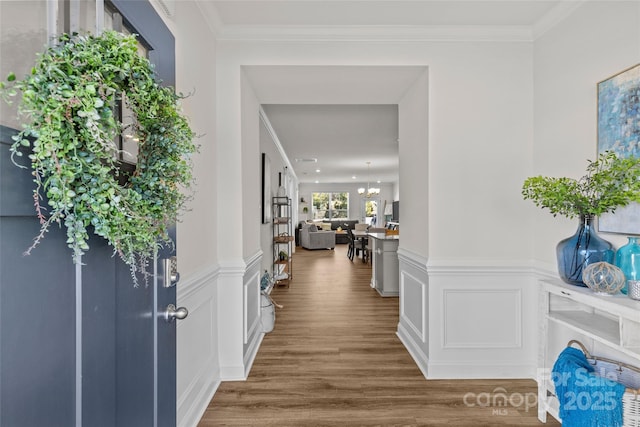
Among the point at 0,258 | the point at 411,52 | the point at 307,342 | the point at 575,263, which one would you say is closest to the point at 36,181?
the point at 0,258

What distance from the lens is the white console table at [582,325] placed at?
148 centimetres

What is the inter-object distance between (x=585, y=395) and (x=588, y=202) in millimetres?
970

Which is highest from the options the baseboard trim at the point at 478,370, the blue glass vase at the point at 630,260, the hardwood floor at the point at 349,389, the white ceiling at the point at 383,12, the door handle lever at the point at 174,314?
the white ceiling at the point at 383,12

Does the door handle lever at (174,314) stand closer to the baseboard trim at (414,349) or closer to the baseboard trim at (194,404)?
the baseboard trim at (194,404)

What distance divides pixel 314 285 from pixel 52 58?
5176 millimetres

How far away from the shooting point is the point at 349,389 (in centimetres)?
236

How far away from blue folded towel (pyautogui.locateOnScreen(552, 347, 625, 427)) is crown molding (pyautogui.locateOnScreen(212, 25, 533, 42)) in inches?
88.8

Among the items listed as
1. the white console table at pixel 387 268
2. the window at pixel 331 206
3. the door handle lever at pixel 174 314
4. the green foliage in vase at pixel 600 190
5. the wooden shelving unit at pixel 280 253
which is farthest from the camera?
the window at pixel 331 206

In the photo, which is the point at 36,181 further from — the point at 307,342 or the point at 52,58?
the point at 307,342

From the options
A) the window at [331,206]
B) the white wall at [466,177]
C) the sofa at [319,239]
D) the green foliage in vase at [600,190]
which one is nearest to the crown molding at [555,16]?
the white wall at [466,177]

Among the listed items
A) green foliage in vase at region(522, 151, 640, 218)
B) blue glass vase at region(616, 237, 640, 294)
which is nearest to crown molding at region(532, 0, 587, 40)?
green foliage in vase at region(522, 151, 640, 218)

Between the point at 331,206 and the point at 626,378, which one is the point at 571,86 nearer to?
the point at 626,378

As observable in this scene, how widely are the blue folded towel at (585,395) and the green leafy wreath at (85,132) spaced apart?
2042 mm

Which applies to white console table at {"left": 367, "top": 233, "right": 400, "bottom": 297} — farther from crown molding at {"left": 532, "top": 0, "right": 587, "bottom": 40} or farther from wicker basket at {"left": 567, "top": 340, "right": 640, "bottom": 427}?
crown molding at {"left": 532, "top": 0, "right": 587, "bottom": 40}
